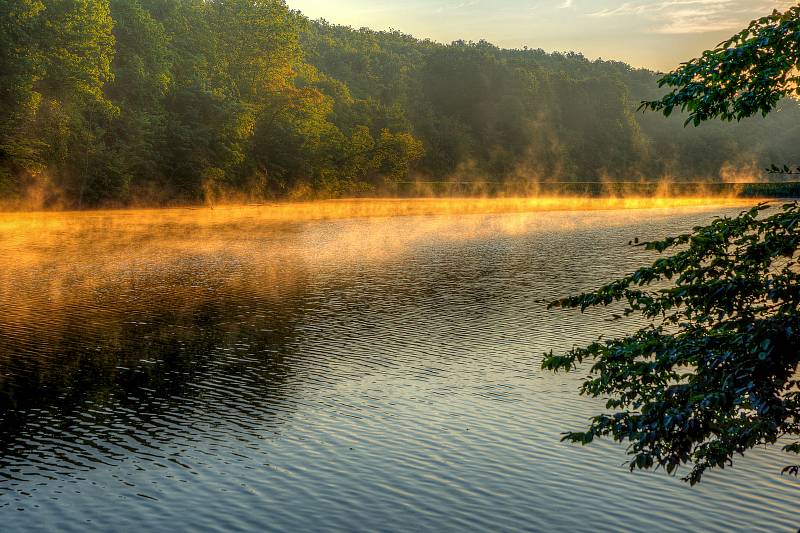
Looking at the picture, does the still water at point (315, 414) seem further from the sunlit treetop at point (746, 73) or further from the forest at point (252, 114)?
the forest at point (252, 114)

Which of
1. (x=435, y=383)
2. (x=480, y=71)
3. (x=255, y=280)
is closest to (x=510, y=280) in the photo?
(x=255, y=280)

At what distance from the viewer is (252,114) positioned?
10512cm

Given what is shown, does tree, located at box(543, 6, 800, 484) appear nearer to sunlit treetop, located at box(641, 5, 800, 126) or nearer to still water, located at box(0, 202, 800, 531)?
sunlit treetop, located at box(641, 5, 800, 126)

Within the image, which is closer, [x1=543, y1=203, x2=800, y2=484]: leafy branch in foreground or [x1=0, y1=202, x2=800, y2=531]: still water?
[x1=543, y1=203, x2=800, y2=484]: leafy branch in foreground

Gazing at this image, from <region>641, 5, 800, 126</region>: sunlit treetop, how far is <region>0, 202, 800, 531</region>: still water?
5503mm

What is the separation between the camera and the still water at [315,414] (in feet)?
45.7

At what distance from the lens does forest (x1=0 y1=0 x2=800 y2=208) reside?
7762 cm

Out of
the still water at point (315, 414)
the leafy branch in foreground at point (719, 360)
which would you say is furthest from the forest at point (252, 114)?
the leafy branch in foreground at point (719, 360)

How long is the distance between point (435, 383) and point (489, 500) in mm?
7719

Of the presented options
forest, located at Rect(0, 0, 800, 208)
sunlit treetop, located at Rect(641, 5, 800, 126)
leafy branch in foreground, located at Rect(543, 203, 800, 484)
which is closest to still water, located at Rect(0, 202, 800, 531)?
leafy branch in foreground, located at Rect(543, 203, 800, 484)

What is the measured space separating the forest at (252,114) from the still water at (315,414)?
38188 mm

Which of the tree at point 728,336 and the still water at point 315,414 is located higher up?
the tree at point 728,336

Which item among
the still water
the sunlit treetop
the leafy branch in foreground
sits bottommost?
the still water

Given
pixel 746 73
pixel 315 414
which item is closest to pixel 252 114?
pixel 315 414
